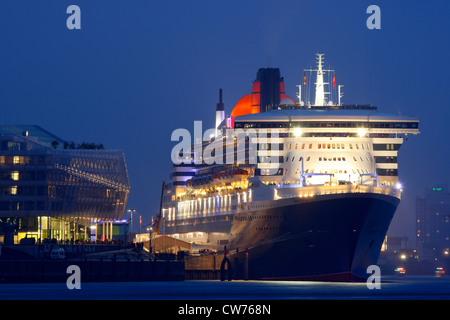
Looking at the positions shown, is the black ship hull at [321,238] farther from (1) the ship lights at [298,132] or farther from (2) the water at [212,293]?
(1) the ship lights at [298,132]

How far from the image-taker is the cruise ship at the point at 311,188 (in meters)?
109

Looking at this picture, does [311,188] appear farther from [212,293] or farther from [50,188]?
[50,188]

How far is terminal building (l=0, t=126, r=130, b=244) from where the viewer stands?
497 feet

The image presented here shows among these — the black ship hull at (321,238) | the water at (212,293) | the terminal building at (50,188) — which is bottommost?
the water at (212,293)

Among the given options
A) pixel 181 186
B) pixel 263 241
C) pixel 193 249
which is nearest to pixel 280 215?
pixel 263 241

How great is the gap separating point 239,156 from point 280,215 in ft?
45.9

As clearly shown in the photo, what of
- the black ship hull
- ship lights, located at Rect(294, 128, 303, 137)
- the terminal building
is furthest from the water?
the terminal building

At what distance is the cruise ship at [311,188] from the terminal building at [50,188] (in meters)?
30.2

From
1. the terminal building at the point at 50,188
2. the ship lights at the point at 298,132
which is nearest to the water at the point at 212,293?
the ship lights at the point at 298,132

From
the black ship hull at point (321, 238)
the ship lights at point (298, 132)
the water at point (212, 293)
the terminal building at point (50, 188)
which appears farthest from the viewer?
the terminal building at point (50, 188)

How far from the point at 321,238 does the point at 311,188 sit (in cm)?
519

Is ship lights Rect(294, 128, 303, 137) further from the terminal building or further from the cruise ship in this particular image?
the terminal building

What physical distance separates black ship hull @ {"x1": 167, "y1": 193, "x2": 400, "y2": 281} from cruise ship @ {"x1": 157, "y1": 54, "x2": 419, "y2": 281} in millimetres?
94
